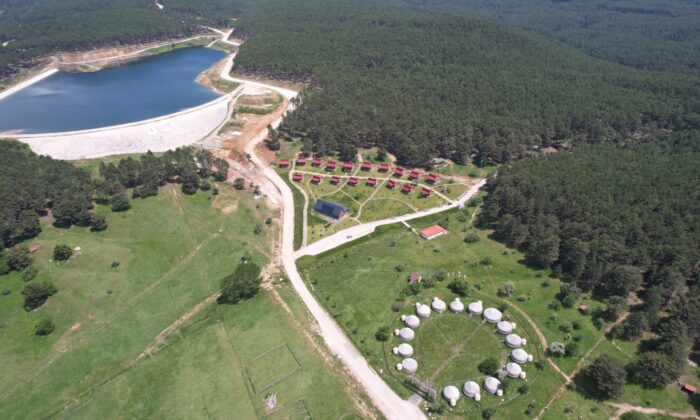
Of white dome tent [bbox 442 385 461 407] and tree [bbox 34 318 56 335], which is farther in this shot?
tree [bbox 34 318 56 335]

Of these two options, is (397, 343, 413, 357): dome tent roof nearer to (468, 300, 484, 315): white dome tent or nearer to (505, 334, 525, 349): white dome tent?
(468, 300, 484, 315): white dome tent

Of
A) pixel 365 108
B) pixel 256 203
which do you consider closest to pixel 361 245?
pixel 256 203

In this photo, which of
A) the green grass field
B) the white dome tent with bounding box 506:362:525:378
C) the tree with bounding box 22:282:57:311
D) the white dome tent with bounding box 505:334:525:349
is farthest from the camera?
the tree with bounding box 22:282:57:311

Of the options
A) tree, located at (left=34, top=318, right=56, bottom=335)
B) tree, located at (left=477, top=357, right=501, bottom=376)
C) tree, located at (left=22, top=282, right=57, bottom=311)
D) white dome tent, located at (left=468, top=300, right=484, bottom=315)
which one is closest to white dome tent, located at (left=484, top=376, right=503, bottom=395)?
tree, located at (left=477, top=357, right=501, bottom=376)

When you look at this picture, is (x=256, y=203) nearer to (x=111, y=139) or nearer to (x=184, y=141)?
(x=184, y=141)

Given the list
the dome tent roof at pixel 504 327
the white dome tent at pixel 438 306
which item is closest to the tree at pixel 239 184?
the white dome tent at pixel 438 306
